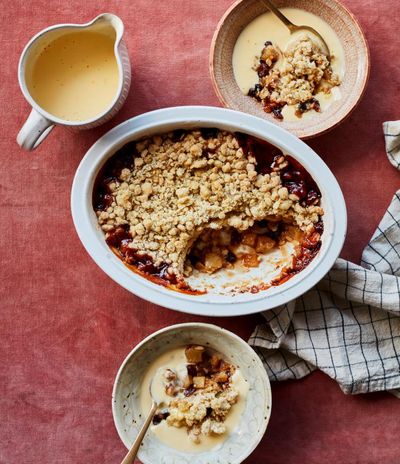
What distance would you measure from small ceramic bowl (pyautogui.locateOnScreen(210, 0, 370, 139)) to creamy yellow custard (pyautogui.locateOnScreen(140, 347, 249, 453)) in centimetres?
78

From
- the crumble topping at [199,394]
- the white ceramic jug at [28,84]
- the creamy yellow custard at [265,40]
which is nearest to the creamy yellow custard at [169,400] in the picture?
the crumble topping at [199,394]

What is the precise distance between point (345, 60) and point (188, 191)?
25.6 inches

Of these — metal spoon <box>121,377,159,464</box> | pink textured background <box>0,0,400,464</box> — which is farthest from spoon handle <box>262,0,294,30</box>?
metal spoon <box>121,377,159,464</box>

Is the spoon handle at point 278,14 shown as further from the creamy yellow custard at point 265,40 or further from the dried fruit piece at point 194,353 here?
the dried fruit piece at point 194,353

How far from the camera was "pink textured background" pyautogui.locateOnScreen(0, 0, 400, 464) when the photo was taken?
206cm

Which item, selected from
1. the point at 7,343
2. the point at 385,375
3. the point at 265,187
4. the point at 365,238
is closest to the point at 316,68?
the point at 265,187

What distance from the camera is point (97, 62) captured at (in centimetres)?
189

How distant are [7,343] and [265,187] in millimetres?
974

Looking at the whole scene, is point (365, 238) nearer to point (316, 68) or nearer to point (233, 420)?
point (316, 68)

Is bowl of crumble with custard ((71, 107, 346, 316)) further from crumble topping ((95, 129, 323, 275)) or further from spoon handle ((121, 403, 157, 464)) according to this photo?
spoon handle ((121, 403, 157, 464))

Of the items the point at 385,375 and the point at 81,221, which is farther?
the point at 385,375

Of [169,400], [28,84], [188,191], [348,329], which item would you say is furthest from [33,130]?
[348,329]

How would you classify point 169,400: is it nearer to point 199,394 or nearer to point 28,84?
point 199,394

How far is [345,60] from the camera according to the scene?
6.61 ft
